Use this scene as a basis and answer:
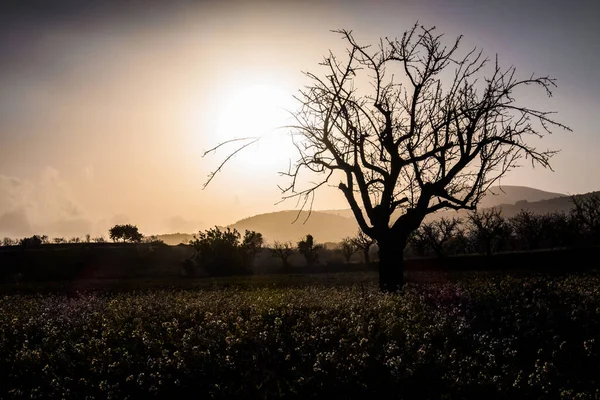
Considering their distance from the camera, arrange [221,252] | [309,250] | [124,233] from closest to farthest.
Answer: [221,252] < [309,250] < [124,233]

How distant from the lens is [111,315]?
13898 mm

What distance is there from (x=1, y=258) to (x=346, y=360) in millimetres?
132275

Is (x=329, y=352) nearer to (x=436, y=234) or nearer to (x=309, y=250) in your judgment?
(x=436, y=234)

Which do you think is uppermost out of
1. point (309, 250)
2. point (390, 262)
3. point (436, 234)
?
point (436, 234)

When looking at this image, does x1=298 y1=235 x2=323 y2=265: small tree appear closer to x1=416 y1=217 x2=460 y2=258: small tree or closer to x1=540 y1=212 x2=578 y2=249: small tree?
x1=416 y1=217 x2=460 y2=258: small tree

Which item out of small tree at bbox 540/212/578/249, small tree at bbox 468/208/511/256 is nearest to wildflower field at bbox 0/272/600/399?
small tree at bbox 468/208/511/256

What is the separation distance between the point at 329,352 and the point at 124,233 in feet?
571

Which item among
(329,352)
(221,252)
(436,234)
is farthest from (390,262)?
(436,234)

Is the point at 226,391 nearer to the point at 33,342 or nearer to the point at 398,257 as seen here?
the point at 33,342

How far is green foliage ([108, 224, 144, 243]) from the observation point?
561 ft

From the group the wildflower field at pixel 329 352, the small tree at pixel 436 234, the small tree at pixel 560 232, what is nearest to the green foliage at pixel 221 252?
the small tree at pixel 436 234

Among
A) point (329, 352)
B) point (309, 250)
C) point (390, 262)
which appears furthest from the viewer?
point (309, 250)

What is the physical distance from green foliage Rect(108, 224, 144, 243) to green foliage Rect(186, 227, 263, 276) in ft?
295

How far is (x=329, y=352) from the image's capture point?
8.61m
